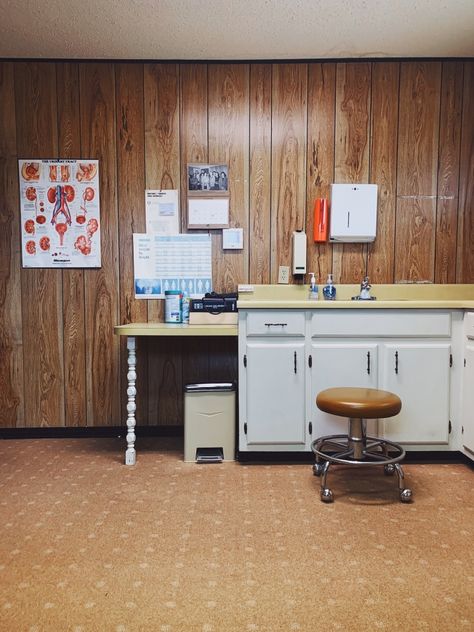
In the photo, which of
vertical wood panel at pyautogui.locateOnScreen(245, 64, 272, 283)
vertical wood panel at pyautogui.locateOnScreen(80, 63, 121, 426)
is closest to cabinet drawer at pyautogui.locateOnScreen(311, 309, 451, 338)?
vertical wood panel at pyautogui.locateOnScreen(245, 64, 272, 283)

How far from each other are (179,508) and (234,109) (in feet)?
8.36

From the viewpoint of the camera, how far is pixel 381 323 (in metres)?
2.62

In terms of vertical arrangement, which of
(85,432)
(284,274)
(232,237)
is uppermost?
(232,237)

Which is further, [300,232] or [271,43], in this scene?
[300,232]

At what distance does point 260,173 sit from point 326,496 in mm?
2124

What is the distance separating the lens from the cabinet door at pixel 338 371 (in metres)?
2.63

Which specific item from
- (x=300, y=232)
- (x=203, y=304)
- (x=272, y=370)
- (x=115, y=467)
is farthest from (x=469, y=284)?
(x=115, y=467)

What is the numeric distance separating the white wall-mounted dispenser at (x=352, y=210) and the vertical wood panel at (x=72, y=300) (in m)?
1.80

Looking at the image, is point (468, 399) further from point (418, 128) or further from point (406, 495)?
point (418, 128)

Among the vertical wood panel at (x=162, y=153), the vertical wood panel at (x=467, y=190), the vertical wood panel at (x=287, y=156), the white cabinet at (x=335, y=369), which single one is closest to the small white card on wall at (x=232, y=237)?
the vertical wood panel at (x=287, y=156)

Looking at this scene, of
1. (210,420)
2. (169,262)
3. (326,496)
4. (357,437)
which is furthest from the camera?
(169,262)

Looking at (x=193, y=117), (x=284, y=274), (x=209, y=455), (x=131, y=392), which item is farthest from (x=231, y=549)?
(x=193, y=117)

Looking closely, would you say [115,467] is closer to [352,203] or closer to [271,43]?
[352,203]

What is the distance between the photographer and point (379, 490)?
2.28 metres
